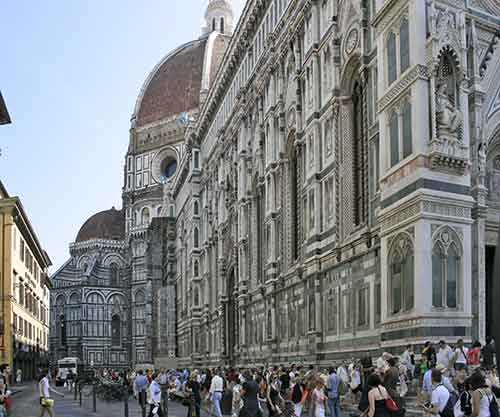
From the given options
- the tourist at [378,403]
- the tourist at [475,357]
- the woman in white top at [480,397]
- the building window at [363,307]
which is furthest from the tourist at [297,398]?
the building window at [363,307]

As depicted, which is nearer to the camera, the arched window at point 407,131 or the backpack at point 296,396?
the backpack at point 296,396

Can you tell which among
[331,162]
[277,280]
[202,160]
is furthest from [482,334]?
[202,160]

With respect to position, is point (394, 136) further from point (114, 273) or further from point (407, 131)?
point (114, 273)

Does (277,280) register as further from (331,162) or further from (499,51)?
(499,51)

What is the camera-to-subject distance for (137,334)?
367 feet

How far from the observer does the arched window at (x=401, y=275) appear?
23487 millimetres

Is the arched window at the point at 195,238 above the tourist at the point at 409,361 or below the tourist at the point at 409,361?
above

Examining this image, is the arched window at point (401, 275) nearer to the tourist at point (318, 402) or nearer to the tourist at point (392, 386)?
the tourist at point (318, 402)

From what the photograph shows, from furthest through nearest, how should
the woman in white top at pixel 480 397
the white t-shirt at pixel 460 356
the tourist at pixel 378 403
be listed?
the white t-shirt at pixel 460 356 → the tourist at pixel 378 403 → the woman in white top at pixel 480 397

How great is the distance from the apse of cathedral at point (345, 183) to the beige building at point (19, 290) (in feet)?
45.4

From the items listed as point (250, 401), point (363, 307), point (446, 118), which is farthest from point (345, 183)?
point (250, 401)

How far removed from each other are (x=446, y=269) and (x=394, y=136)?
4515 mm

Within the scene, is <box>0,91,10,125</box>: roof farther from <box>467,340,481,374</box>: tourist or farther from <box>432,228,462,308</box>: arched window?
<box>467,340,481,374</box>: tourist

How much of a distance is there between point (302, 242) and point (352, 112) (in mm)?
7305
